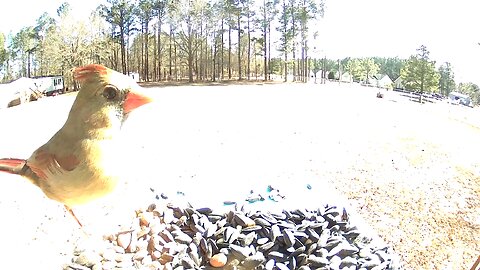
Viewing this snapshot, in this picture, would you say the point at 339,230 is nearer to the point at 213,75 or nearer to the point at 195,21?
the point at 213,75

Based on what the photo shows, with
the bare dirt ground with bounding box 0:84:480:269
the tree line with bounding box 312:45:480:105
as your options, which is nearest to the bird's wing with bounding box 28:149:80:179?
the bare dirt ground with bounding box 0:84:480:269

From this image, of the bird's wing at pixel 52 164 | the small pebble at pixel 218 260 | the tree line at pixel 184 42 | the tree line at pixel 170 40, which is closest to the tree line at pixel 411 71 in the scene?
the tree line at pixel 184 42

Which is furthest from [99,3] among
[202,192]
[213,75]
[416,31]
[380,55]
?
[416,31]

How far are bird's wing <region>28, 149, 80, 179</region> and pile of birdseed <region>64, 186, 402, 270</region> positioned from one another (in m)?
0.40

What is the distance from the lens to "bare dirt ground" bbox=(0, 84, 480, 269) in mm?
1465

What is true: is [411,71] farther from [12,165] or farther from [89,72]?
[12,165]

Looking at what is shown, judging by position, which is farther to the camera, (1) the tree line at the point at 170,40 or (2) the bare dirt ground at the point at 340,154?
(2) the bare dirt ground at the point at 340,154

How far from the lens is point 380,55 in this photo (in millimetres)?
1737

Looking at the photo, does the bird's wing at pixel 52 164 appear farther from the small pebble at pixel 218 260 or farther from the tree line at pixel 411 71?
the tree line at pixel 411 71

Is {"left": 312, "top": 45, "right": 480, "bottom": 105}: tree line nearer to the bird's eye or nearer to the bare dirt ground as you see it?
the bare dirt ground

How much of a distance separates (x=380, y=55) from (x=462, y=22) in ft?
1.40

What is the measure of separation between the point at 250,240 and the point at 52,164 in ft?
2.47

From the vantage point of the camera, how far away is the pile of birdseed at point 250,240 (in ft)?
4.50

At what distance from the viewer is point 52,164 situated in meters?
0.97
